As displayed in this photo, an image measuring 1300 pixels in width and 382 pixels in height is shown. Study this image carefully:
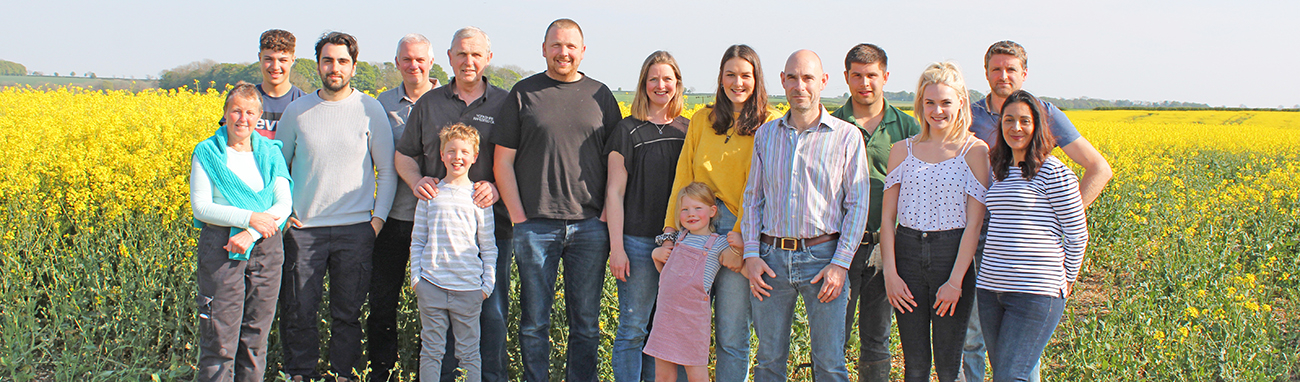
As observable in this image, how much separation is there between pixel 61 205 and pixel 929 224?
5706 millimetres

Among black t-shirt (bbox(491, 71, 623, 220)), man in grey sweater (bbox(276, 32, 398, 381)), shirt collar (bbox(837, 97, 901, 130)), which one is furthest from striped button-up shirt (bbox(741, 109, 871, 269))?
man in grey sweater (bbox(276, 32, 398, 381))

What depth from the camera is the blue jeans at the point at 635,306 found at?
11.5 ft

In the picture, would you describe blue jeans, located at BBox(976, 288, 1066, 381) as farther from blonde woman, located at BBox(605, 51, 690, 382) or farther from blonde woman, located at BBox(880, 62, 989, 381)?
blonde woman, located at BBox(605, 51, 690, 382)

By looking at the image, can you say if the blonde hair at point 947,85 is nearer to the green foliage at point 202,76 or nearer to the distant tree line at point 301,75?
the distant tree line at point 301,75

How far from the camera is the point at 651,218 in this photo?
137 inches

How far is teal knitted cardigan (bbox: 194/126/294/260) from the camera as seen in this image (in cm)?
330

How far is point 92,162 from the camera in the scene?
5.57m

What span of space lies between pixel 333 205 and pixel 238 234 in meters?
0.44

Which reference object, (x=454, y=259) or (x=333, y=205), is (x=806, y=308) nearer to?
(x=454, y=259)

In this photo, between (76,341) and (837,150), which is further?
(76,341)

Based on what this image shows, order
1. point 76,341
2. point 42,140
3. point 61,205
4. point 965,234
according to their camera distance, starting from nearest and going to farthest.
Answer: point 965,234 → point 76,341 → point 61,205 → point 42,140

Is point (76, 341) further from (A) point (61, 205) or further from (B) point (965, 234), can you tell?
(B) point (965, 234)

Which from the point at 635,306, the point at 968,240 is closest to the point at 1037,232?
the point at 968,240

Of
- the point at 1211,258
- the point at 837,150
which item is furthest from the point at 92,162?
the point at 1211,258
